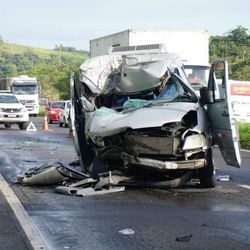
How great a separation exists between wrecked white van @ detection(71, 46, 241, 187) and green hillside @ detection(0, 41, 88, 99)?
2078 inches

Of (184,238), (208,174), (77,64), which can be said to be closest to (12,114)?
(208,174)

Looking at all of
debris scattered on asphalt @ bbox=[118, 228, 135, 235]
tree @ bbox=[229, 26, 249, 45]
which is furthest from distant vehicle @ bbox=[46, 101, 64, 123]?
debris scattered on asphalt @ bbox=[118, 228, 135, 235]

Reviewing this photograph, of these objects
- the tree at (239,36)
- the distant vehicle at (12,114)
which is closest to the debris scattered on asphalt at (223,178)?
the distant vehicle at (12,114)

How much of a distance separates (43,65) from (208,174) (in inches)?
4697

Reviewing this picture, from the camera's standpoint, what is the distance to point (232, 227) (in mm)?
7391

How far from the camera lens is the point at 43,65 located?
127938 mm

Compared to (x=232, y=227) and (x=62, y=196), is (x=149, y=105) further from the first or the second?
(x=232, y=227)

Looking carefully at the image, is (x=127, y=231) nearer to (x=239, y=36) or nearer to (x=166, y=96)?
(x=166, y=96)

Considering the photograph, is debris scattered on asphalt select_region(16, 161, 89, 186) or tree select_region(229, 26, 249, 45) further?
tree select_region(229, 26, 249, 45)

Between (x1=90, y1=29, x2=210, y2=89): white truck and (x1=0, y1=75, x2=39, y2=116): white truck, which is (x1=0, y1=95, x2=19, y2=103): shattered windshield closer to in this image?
(x1=90, y1=29, x2=210, y2=89): white truck

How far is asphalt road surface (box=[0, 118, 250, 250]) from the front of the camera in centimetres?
655

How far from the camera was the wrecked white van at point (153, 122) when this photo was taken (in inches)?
385

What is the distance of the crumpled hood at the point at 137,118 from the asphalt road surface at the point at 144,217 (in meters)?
1.04

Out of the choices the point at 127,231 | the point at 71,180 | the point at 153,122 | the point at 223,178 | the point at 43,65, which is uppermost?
the point at 43,65
